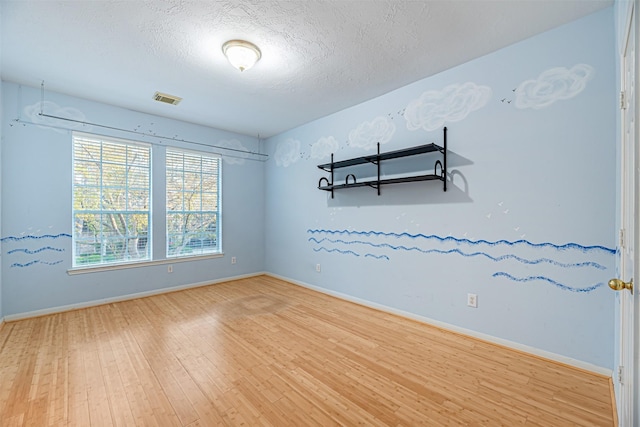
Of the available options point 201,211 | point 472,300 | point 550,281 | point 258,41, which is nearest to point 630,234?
point 550,281

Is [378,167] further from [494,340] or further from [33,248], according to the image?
[33,248]

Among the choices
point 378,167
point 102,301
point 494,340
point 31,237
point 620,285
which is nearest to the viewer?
point 620,285

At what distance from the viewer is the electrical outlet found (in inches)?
106

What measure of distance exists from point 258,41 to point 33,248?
140 inches

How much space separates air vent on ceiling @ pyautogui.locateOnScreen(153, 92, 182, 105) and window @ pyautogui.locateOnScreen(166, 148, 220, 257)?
2.98ft

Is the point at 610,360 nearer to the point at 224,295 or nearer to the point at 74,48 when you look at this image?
the point at 224,295

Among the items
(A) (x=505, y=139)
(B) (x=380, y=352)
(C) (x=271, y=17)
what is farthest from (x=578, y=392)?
(C) (x=271, y=17)

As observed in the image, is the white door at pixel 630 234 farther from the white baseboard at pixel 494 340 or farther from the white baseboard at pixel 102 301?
the white baseboard at pixel 102 301

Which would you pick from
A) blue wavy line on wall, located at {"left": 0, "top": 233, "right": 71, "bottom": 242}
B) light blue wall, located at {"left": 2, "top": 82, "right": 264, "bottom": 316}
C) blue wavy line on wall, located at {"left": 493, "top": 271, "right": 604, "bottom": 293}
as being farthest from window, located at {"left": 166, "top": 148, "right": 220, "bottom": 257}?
blue wavy line on wall, located at {"left": 493, "top": 271, "right": 604, "bottom": 293}

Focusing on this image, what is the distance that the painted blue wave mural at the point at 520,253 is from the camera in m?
2.14

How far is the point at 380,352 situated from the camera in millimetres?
2441

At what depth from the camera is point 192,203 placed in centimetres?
463

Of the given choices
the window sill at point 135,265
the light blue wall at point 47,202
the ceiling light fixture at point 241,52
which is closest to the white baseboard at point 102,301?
the light blue wall at point 47,202

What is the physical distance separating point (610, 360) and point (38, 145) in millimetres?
5941
